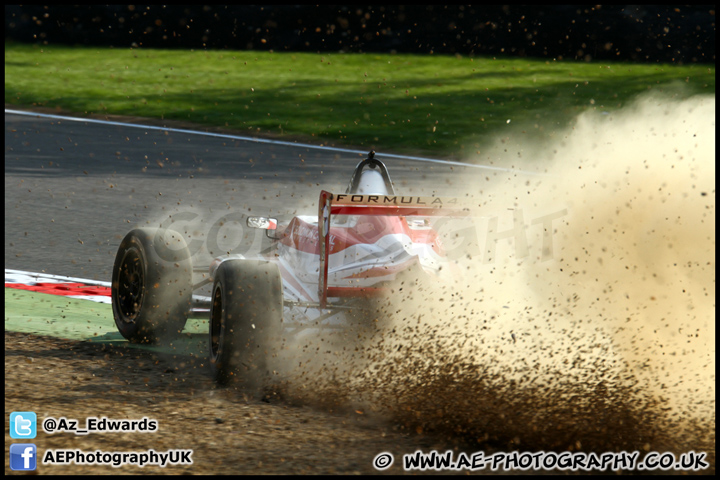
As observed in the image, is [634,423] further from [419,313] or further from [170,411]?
[170,411]

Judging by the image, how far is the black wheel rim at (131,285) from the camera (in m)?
5.81

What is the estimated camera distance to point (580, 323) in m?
5.16

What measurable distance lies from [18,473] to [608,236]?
363 cm

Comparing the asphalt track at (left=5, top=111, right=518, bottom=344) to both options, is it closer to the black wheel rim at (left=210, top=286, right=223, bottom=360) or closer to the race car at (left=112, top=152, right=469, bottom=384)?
the race car at (left=112, top=152, right=469, bottom=384)

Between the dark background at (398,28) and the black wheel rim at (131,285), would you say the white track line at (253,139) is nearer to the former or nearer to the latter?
the black wheel rim at (131,285)

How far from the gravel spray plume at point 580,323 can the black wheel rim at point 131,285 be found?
1.61m

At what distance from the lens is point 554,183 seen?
248 inches

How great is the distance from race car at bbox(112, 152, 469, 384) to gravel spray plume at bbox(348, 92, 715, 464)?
259 mm

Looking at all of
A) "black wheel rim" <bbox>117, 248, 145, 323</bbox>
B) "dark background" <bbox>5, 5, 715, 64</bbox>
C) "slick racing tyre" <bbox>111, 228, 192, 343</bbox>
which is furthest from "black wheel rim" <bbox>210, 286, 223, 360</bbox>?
"dark background" <bbox>5, 5, 715, 64</bbox>

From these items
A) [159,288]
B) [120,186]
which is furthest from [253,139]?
[159,288]

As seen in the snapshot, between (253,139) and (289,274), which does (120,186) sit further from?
(289,274)

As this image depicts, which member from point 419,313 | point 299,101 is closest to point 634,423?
point 419,313

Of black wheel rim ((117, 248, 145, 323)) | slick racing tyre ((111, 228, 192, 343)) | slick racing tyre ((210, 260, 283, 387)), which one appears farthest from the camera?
black wheel rim ((117, 248, 145, 323))

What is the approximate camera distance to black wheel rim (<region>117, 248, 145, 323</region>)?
5812 millimetres
